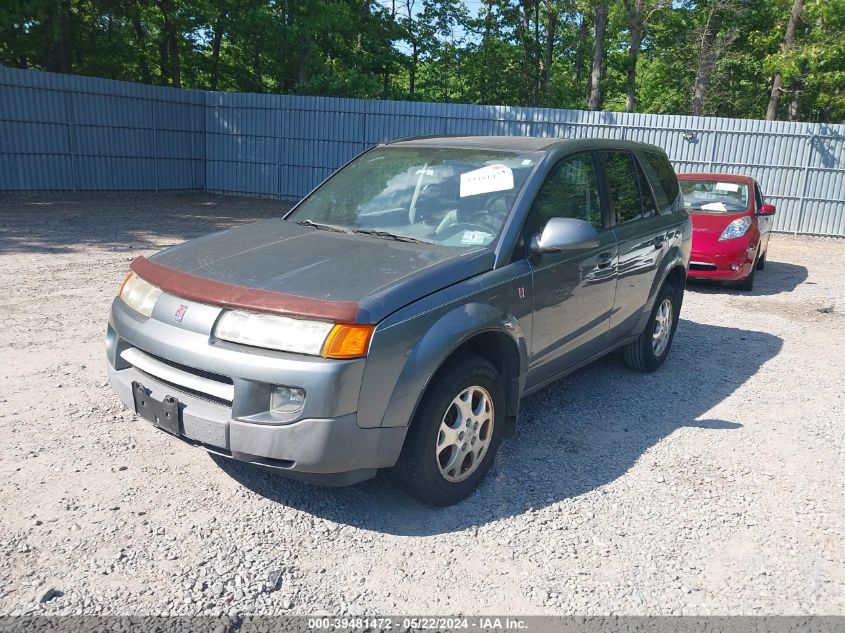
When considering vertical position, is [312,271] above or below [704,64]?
below

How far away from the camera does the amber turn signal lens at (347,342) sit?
296cm

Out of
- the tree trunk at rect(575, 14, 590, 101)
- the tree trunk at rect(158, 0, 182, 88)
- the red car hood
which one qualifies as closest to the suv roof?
the red car hood

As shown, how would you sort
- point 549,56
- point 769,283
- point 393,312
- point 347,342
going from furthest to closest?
point 549,56, point 769,283, point 393,312, point 347,342

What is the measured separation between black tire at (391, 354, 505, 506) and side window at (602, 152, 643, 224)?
1.99 m

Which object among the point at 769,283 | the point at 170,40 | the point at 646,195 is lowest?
the point at 769,283

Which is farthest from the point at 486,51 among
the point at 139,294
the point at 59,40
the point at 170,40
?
the point at 139,294

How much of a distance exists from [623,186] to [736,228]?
526 cm

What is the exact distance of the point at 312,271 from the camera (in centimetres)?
341

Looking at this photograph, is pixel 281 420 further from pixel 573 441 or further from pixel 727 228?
pixel 727 228

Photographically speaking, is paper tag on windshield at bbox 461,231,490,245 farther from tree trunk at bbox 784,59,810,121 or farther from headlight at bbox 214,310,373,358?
tree trunk at bbox 784,59,810,121

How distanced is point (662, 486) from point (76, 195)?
54.6ft

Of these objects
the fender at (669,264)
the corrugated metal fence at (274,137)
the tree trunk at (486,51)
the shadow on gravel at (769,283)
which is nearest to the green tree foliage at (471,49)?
the tree trunk at (486,51)

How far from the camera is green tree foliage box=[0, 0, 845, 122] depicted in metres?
23.8

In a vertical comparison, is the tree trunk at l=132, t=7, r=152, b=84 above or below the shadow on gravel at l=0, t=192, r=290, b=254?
above
